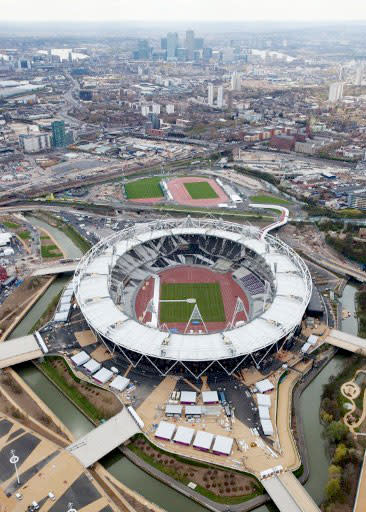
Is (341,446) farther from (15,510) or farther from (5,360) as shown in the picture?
(5,360)

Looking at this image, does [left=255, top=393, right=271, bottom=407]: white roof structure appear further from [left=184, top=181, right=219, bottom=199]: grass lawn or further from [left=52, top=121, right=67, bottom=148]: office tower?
[left=52, top=121, right=67, bottom=148]: office tower

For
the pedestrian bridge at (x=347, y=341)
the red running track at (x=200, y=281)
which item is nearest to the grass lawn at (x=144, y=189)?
the red running track at (x=200, y=281)

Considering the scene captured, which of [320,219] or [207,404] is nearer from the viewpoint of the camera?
[207,404]

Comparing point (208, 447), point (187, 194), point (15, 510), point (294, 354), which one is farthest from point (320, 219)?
point (15, 510)

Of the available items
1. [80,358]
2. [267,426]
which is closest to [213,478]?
[267,426]

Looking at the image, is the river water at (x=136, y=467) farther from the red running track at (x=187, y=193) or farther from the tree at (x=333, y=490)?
the red running track at (x=187, y=193)

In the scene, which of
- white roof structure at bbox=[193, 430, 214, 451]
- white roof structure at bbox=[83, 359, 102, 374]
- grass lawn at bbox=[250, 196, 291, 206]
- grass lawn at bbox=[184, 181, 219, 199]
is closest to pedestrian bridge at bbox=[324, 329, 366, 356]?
white roof structure at bbox=[193, 430, 214, 451]

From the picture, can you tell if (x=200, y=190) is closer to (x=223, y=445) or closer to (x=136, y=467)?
(x=223, y=445)
